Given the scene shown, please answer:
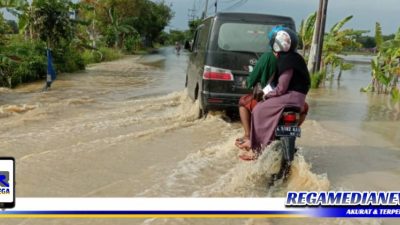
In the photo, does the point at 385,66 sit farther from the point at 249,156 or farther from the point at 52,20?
the point at 52,20

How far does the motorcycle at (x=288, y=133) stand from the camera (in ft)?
16.8

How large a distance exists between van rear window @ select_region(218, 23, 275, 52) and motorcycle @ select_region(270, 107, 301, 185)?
11.8 ft

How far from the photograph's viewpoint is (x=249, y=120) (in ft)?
19.1

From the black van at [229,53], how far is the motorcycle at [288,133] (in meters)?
3.23

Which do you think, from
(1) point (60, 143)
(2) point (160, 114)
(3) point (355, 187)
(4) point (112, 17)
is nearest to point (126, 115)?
(2) point (160, 114)

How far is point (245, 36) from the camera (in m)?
8.73

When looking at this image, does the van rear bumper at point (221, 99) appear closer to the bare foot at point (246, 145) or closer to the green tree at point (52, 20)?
the bare foot at point (246, 145)

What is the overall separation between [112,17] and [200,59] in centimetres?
3393

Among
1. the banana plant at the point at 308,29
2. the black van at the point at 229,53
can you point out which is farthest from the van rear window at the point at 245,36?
the banana plant at the point at 308,29

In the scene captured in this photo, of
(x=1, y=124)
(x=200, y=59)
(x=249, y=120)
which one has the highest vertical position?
(x=200, y=59)

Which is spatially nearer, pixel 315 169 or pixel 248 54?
pixel 315 169

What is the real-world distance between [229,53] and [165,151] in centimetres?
247

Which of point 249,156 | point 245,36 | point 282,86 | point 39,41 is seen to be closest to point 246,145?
point 249,156

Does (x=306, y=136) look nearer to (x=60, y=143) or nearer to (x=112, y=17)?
(x=60, y=143)
